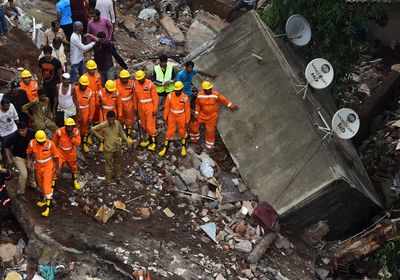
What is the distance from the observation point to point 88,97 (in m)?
8.77

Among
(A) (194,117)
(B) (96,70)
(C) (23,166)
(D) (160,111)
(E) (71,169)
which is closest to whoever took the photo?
(C) (23,166)

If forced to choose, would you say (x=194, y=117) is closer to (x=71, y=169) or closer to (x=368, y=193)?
(x=71, y=169)

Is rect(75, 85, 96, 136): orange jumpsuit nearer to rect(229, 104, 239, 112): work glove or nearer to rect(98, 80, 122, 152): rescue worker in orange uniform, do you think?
rect(98, 80, 122, 152): rescue worker in orange uniform

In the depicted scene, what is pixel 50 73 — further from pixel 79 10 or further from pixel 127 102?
pixel 79 10

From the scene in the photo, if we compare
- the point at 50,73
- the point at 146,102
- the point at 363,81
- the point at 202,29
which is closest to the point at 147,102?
the point at 146,102

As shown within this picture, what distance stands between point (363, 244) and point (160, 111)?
14.1 ft

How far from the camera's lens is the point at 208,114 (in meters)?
9.57

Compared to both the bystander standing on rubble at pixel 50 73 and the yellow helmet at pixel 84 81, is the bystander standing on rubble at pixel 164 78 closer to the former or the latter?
the yellow helmet at pixel 84 81

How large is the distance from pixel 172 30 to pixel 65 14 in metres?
3.42

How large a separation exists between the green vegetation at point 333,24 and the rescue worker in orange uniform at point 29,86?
533 centimetres

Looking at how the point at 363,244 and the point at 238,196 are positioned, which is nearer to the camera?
the point at 363,244

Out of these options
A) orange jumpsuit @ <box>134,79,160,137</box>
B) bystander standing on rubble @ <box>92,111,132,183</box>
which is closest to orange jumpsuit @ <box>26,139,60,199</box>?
bystander standing on rubble @ <box>92,111,132,183</box>

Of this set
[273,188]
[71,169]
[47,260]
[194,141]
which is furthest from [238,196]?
[47,260]

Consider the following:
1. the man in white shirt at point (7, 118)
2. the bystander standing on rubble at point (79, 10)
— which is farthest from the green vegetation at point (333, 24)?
the man in white shirt at point (7, 118)
